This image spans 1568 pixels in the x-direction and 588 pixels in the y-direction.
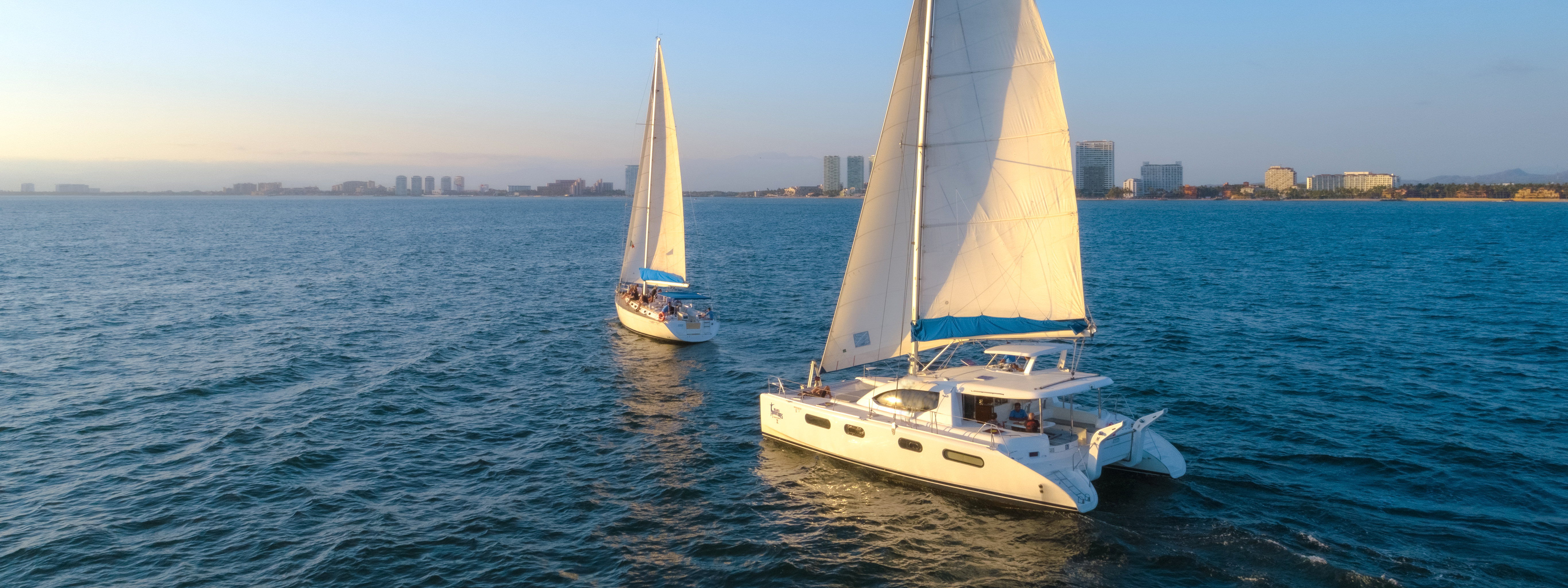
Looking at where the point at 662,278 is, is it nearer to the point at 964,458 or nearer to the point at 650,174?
the point at 650,174

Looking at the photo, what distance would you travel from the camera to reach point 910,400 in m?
22.8

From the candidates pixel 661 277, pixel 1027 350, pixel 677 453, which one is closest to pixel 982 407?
pixel 1027 350

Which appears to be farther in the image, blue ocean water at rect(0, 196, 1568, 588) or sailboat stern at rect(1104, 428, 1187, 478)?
sailboat stern at rect(1104, 428, 1187, 478)

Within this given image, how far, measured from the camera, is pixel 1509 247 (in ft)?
290

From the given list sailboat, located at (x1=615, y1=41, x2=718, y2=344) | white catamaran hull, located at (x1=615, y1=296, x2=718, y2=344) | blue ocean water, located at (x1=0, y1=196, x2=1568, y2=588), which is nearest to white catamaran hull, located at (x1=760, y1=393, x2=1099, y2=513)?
blue ocean water, located at (x1=0, y1=196, x2=1568, y2=588)

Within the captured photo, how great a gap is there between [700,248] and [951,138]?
81.5 meters

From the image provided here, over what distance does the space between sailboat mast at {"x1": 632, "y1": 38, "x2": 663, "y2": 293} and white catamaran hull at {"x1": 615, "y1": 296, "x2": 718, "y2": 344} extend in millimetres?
3252

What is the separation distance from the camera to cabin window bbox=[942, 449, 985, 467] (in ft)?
67.7

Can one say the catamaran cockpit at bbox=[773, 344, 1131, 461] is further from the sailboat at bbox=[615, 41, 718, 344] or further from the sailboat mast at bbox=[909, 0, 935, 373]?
the sailboat at bbox=[615, 41, 718, 344]

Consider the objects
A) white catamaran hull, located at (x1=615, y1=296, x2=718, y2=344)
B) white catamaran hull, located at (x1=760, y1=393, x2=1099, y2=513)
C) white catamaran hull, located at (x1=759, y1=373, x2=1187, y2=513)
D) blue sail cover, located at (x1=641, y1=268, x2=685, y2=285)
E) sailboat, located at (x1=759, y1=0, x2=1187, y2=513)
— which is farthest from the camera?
blue sail cover, located at (x1=641, y1=268, x2=685, y2=285)

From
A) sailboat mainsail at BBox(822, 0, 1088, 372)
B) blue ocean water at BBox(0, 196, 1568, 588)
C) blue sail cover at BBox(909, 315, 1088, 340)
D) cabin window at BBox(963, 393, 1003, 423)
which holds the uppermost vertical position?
sailboat mainsail at BBox(822, 0, 1088, 372)

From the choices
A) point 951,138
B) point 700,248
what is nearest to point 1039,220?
point 951,138

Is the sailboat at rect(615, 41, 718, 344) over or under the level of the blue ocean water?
over

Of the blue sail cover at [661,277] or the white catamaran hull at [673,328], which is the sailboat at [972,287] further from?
the blue sail cover at [661,277]
